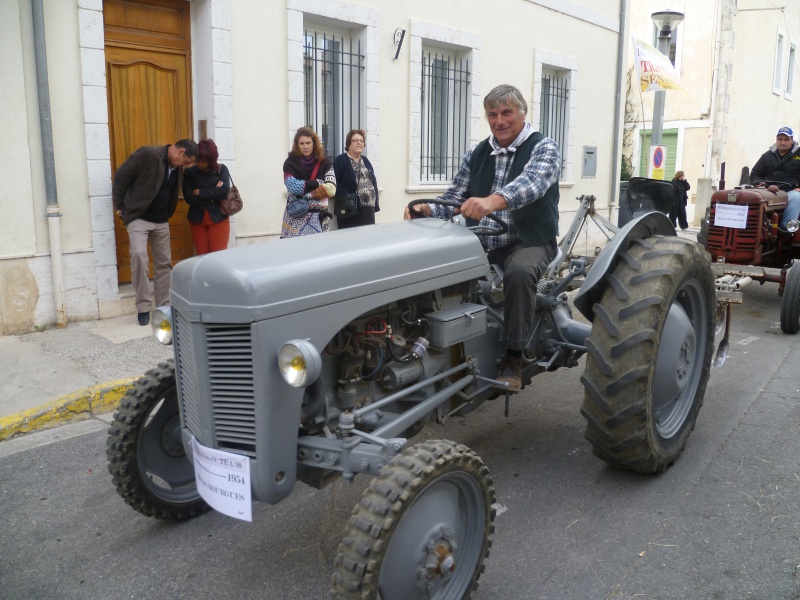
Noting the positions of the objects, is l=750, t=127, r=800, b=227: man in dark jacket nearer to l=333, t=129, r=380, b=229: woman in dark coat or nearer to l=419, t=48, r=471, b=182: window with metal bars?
l=419, t=48, r=471, b=182: window with metal bars

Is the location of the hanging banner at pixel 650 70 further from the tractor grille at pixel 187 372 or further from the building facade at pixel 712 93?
the tractor grille at pixel 187 372

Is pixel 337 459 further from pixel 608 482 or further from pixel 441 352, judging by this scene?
pixel 608 482

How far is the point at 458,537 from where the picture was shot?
2.67 metres

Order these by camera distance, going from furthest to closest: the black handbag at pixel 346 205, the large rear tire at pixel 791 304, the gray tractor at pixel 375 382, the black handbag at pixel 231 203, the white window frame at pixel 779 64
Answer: the white window frame at pixel 779 64 → the black handbag at pixel 346 205 → the black handbag at pixel 231 203 → the large rear tire at pixel 791 304 → the gray tractor at pixel 375 382

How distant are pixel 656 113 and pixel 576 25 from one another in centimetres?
231

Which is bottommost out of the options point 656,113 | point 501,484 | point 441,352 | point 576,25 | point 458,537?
point 501,484

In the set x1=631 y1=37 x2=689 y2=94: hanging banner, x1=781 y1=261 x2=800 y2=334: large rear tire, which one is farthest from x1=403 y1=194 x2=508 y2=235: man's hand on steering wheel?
x1=631 y1=37 x2=689 y2=94: hanging banner

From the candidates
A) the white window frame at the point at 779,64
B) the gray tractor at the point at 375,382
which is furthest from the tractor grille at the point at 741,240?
the white window frame at the point at 779,64

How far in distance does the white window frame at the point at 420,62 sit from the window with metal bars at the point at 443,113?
0.12 meters

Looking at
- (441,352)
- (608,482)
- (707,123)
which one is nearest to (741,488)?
(608,482)

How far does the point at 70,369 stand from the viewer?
5363 mm

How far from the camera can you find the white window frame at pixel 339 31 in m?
7.93

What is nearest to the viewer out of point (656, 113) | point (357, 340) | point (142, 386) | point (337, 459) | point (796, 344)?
point (337, 459)

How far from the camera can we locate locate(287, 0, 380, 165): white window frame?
7926mm
